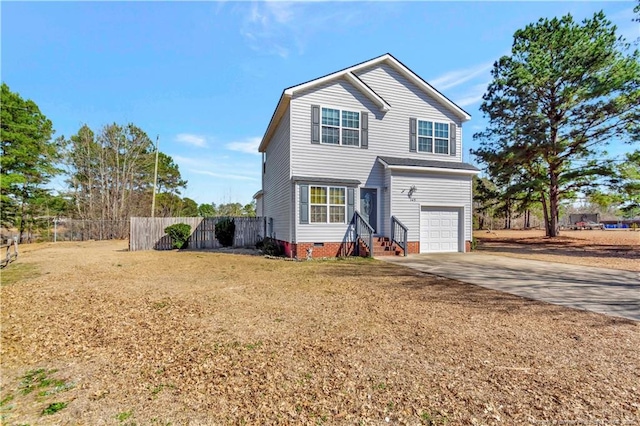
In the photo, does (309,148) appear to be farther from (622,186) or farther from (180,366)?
(622,186)

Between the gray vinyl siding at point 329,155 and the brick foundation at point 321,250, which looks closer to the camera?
the brick foundation at point 321,250

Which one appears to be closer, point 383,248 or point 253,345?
point 253,345

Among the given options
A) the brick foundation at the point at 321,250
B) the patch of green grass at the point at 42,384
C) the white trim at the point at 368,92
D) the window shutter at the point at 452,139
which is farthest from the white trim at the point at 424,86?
the patch of green grass at the point at 42,384

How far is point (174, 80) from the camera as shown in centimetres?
1653

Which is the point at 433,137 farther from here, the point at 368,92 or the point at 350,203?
the point at 350,203

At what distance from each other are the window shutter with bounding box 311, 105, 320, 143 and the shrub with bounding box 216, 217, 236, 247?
8.40 m

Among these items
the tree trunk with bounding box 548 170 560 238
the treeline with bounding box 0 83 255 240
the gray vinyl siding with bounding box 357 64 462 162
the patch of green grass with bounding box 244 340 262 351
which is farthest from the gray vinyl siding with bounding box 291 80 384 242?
the treeline with bounding box 0 83 255 240

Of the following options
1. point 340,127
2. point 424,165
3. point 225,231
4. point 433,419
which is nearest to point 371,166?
point 340,127

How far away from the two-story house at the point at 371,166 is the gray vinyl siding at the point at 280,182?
5cm

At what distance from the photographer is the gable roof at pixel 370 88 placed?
12.6m

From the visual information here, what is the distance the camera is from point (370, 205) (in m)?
13.8

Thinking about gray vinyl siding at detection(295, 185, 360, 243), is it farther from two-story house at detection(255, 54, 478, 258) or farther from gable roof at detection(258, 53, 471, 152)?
gable roof at detection(258, 53, 471, 152)

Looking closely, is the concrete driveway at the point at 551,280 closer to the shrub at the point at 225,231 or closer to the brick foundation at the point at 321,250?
the brick foundation at the point at 321,250

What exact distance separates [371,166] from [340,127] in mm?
2219
